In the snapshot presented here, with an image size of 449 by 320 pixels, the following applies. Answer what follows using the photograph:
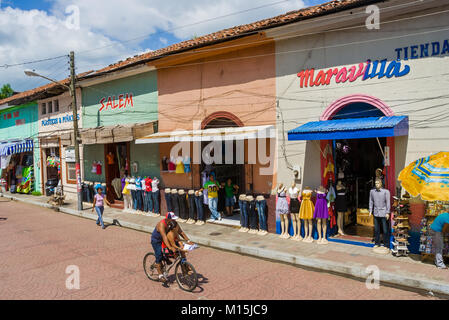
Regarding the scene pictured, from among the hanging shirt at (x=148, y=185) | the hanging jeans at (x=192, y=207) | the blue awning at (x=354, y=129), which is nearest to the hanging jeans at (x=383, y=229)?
the blue awning at (x=354, y=129)

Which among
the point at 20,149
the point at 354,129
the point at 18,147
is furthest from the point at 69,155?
the point at 354,129

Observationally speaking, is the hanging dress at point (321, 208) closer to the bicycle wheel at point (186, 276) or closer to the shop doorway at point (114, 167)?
the bicycle wheel at point (186, 276)

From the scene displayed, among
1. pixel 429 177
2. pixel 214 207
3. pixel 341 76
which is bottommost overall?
pixel 214 207

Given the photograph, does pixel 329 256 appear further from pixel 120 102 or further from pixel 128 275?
pixel 120 102

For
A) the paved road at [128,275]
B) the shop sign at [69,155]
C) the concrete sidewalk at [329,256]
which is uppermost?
the shop sign at [69,155]

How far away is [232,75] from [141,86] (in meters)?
5.06

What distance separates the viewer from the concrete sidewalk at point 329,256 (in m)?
6.98

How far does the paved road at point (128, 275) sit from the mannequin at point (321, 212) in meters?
1.90

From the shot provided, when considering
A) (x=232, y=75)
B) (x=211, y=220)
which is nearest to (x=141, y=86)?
(x=232, y=75)

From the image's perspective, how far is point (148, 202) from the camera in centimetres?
1498

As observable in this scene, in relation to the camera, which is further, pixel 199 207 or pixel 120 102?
pixel 120 102

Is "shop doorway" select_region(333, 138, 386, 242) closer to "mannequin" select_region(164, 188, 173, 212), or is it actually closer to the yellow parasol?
the yellow parasol

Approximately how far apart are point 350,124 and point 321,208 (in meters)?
2.37
